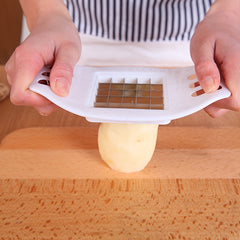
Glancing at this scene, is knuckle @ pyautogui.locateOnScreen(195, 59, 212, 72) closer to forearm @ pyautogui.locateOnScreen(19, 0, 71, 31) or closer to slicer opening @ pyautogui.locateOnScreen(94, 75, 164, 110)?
A: slicer opening @ pyautogui.locateOnScreen(94, 75, 164, 110)

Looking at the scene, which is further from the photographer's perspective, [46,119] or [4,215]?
[46,119]

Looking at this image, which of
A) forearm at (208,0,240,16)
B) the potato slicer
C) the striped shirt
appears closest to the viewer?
the potato slicer

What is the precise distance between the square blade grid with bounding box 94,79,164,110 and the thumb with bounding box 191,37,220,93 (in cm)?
8

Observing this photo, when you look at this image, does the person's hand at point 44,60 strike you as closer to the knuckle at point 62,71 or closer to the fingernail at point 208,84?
the knuckle at point 62,71

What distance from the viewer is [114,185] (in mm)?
721

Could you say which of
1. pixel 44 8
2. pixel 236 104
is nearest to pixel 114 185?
pixel 236 104

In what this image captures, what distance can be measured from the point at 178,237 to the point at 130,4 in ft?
2.26

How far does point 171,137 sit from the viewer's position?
33.2 inches

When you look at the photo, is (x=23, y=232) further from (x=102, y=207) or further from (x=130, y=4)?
(x=130, y=4)

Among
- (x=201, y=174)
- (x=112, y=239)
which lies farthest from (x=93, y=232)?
(x=201, y=174)

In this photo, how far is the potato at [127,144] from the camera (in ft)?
2.30

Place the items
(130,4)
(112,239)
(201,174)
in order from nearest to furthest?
(112,239), (201,174), (130,4)

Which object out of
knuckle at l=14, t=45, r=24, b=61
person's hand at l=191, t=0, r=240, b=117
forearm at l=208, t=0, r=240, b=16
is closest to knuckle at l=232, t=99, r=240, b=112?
person's hand at l=191, t=0, r=240, b=117

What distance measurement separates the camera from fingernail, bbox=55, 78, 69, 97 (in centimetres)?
60
